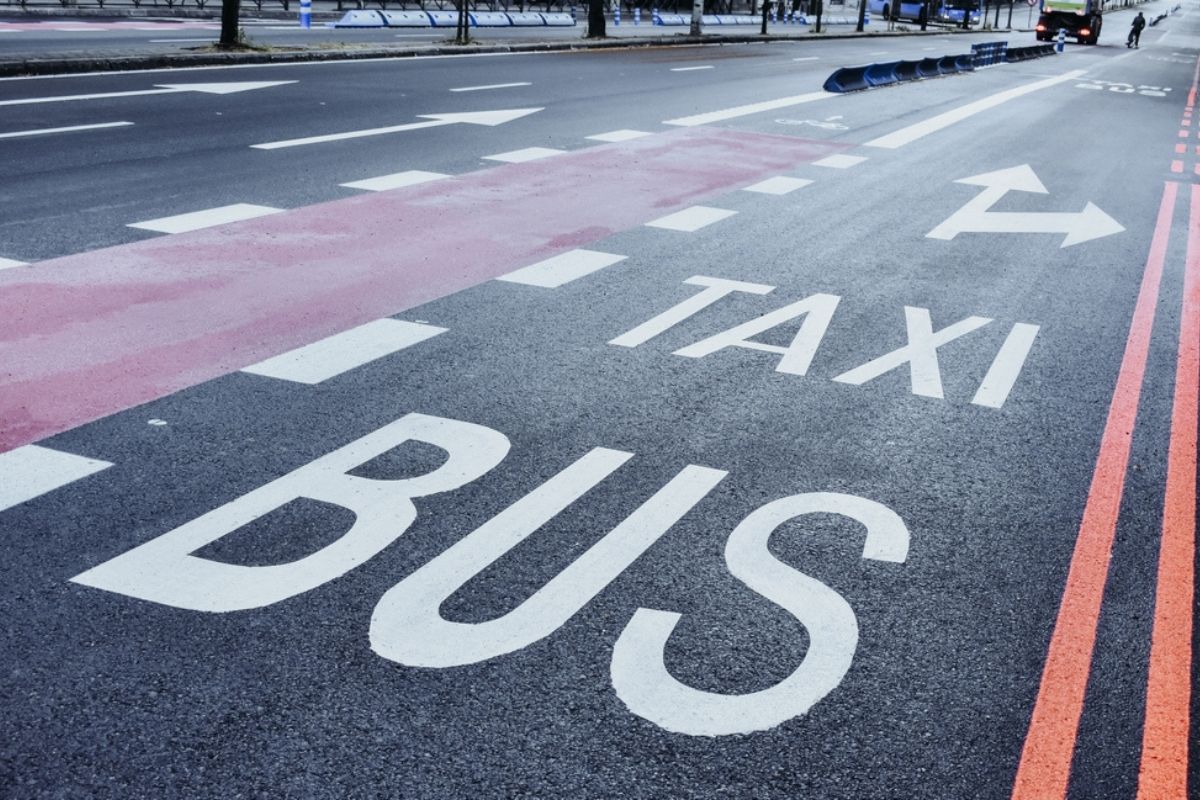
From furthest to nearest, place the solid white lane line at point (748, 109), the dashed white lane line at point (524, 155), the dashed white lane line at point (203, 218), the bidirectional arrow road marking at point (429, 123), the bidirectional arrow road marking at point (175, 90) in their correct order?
the solid white lane line at point (748, 109)
the bidirectional arrow road marking at point (175, 90)
the bidirectional arrow road marking at point (429, 123)
the dashed white lane line at point (524, 155)
the dashed white lane line at point (203, 218)

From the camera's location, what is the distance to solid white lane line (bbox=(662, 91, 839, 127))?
16.9 m

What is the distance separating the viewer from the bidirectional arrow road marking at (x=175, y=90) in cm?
1454

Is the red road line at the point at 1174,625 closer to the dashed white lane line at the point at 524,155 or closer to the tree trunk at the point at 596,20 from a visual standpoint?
the dashed white lane line at the point at 524,155

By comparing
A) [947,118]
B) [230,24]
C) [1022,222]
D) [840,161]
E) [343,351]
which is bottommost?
[343,351]

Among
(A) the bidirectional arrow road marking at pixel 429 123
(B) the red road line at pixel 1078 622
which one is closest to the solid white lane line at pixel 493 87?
(A) the bidirectional arrow road marking at pixel 429 123

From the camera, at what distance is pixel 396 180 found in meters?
11.1

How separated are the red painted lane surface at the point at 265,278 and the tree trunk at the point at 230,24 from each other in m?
11.9

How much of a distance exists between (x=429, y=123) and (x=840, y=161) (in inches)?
195

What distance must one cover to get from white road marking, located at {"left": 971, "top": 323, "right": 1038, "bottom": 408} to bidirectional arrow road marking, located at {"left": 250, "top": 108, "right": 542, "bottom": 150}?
26.5 feet

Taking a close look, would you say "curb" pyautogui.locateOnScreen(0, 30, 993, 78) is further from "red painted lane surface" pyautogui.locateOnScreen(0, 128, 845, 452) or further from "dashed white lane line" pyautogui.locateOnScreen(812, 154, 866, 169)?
"dashed white lane line" pyautogui.locateOnScreen(812, 154, 866, 169)

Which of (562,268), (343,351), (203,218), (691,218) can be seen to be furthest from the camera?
(691,218)

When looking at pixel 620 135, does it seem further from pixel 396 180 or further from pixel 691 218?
pixel 691 218

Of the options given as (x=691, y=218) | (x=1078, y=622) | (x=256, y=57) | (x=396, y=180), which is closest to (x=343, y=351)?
(x=1078, y=622)

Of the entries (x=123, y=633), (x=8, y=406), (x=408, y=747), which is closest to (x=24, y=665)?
(x=123, y=633)
